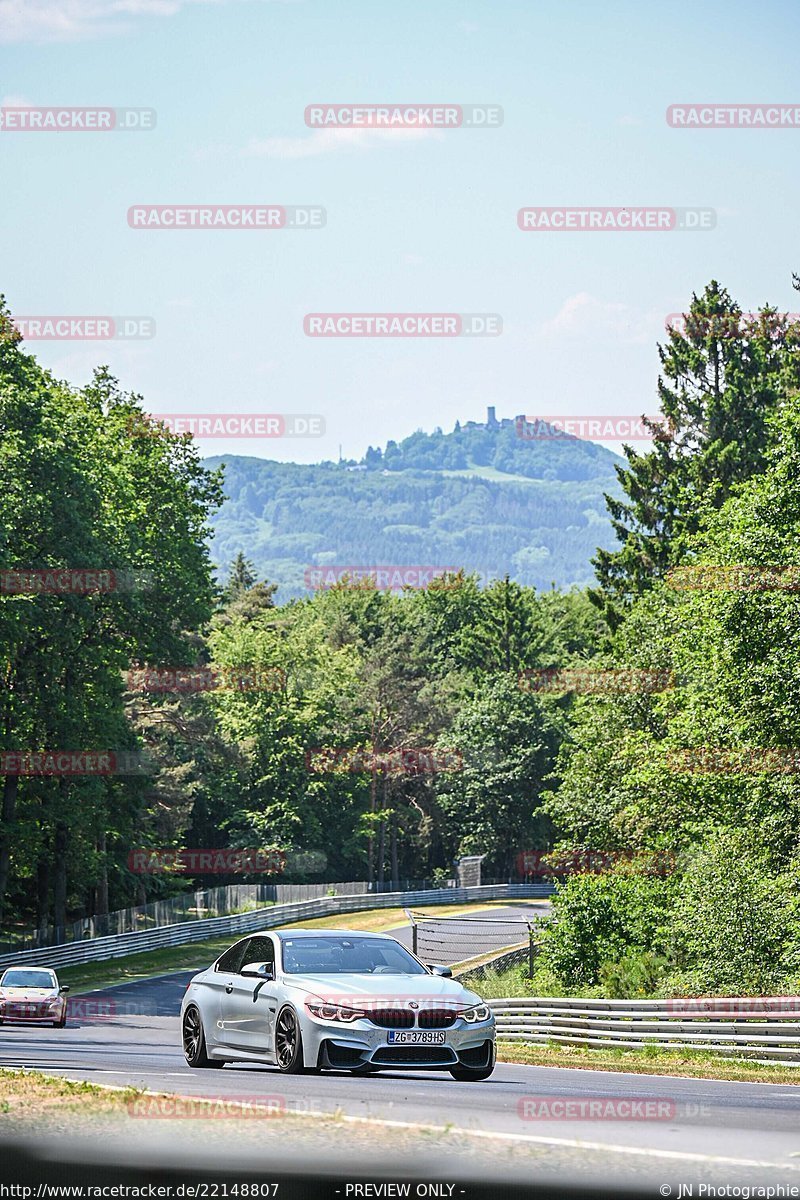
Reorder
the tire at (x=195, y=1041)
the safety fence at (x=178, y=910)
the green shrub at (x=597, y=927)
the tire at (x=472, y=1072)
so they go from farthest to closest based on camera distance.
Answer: the safety fence at (x=178, y=910), the green shrub at (x=597, y=927), the tire at (x=195, y=1041), the tire at (x=472, y=1072)

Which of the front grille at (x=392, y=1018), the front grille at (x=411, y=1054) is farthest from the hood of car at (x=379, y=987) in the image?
the front grille at (x=411, y=1054)

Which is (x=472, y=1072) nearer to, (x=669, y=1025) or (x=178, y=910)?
(x=669, y=1025)

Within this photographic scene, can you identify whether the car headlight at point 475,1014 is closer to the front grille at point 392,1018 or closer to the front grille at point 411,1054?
the front grille at point 411,1054

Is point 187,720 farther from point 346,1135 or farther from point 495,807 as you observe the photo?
point 346,1135

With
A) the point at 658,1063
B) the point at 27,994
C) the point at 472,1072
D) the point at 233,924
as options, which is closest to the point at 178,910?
the point at 233,924

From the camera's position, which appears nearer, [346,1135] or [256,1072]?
[346,1135]

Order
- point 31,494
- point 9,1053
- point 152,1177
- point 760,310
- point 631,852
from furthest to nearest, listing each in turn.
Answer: point 760,310
point 631,852
point 31,494
point 9,1053
point 152,1177

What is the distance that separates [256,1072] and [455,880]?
87622 millimetres

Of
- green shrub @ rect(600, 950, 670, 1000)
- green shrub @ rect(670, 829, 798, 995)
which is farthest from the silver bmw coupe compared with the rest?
green shrub @ rect(600, 950, 670, 1000)

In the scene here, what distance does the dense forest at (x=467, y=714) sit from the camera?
116ft

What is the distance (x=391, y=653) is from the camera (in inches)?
4245

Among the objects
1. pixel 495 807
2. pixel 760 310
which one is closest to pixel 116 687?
pixel 760 310

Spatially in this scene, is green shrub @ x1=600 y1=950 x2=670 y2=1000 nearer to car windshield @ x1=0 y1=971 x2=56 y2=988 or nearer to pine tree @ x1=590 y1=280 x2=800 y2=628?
car windshield @ x1=0 y1=971 x2=56 y2=988

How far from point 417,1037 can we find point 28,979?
1917 centimetres
